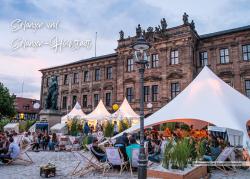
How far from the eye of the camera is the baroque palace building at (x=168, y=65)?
25.2m

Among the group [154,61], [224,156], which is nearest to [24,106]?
[154,61]

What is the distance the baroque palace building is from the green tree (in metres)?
13.2

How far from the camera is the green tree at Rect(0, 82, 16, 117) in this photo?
1585 inches

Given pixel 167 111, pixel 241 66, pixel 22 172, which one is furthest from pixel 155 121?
pixel 241 66

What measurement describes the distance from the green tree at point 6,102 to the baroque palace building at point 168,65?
13235 millimetres

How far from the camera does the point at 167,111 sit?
11422 millimetres

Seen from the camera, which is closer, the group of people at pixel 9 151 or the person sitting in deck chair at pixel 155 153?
the person sitting in deck chair at pixel 155 153

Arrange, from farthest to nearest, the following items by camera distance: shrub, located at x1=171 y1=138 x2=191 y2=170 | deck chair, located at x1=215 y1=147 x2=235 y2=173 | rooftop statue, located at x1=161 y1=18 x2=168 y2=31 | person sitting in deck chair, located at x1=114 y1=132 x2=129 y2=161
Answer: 1. rooftop statue, located at x1=161 y1=18 x2=168 y2=31
2. deck chair, located at x1=215 y1=147 x2=235 y2=173
3. person sitting in deck chair, located at x1=114 y1=132 x2=129 y2=161
4. shrub, located at x1=171 y1=138 x2=191 y2=170

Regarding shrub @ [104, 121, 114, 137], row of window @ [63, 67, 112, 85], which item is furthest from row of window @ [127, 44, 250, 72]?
shrub @ [104, 121, 114, 137]

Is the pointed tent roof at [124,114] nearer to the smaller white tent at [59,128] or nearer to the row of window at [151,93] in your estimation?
the smaller white tent at [59,128]

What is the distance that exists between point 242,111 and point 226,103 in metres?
0.80

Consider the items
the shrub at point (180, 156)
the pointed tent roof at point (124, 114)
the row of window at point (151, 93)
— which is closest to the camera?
the shrub at point (180, 156)

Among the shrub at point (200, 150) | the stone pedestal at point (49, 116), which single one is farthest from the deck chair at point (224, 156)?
the stone pedestal at point (49, 116)

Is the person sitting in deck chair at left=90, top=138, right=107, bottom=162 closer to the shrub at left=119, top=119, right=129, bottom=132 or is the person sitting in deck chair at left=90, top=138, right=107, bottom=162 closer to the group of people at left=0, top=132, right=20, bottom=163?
the group of people at left=0, top=132, right=20, bottom=163
